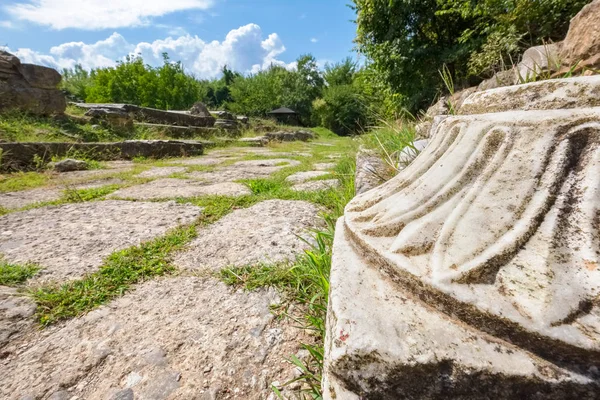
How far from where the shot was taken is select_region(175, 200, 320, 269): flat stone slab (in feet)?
4.53

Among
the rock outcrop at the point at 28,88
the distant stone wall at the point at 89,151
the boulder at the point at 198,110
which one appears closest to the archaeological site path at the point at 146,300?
the distant stone wall at the point at 89,151

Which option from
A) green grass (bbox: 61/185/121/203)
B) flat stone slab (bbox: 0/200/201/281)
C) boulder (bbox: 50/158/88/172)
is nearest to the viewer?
flat stone slab (bbox: 0/200/201/281)

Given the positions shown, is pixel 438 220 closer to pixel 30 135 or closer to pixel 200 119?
Answer: pixel 30 135

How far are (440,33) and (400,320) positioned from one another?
27.2ft

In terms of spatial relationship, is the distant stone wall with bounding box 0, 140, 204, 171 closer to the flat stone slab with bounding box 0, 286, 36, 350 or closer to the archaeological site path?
the archaeological site path

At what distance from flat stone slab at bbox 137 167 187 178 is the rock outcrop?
302 cm

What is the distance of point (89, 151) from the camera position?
436 centimetres

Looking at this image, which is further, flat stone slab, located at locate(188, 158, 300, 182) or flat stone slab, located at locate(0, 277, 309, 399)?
flat stone slab, located at locate(188, 158, 300, 182)

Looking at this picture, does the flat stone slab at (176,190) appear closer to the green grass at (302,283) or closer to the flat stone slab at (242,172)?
the flat stone slab at (242,172)

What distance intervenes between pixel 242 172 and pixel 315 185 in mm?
1267

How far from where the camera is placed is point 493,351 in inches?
20.4

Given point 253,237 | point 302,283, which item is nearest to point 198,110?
point 253,237

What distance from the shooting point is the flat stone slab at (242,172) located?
333 cm

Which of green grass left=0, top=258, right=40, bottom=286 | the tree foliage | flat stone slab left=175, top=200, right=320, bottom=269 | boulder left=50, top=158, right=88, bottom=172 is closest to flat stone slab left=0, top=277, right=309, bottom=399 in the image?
flat stone slab left=175, top=200, right=320, bottom=269
